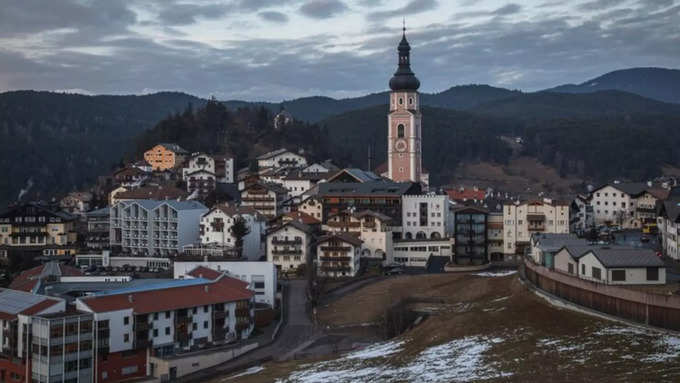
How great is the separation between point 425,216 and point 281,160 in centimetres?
3209

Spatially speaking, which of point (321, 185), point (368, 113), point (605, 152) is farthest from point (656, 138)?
point (321, 185)

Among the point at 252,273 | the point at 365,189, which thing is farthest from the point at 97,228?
the point at 252,273

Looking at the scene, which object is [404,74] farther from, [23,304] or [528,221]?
[23,304]

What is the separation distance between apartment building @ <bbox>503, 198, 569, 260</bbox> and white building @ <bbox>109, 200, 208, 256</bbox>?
23.9 metres

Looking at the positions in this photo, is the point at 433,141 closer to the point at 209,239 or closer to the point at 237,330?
the point at 209,239

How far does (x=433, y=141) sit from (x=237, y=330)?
444 feet

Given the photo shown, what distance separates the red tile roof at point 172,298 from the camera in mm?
42156

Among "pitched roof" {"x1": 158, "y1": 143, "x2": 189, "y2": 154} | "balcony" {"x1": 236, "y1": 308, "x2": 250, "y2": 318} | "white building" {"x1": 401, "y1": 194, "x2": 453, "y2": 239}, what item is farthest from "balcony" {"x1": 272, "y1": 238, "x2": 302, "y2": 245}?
"pitched roof" {"x1": 158, "y1": 143, "x2": 189, "y2": 154}

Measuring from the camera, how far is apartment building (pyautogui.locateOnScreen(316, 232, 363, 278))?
204 ft

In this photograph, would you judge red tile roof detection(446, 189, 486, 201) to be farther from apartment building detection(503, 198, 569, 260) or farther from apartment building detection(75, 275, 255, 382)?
apartment building detection(75, 275, 255, 382)

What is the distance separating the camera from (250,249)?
6838 centimetres

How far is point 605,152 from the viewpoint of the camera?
574ft

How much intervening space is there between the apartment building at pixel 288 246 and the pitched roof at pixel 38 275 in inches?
541

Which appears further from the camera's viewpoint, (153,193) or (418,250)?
(153,193)
